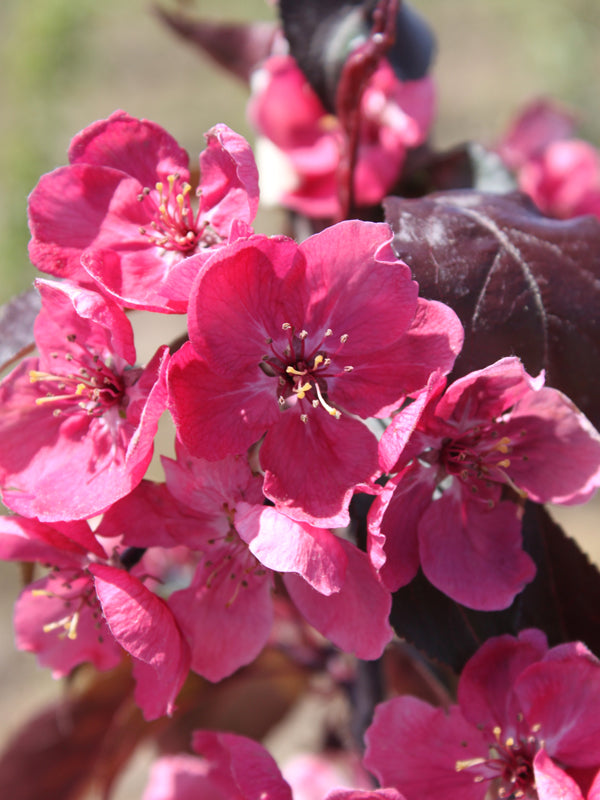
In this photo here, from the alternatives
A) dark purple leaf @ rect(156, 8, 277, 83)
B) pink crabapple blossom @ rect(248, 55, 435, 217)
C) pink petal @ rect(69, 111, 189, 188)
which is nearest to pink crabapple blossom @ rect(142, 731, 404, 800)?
pink petal @ rect(69, 111, 189, 188)

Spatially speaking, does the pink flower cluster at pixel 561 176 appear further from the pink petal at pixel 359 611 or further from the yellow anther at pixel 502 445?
the pink petal at pixel 359 611

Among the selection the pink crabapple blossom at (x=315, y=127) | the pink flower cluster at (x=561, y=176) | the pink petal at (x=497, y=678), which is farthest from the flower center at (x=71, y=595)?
the pink flower cluster at (x=561, y=176)

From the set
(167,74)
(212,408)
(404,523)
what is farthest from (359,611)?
(167,74)

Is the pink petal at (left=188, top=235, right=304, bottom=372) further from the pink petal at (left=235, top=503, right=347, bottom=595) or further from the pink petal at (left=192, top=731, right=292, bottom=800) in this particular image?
the pink petal at (left=192, top=731, right=292, bottom=800)

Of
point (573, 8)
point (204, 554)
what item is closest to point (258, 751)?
point (204, 554)

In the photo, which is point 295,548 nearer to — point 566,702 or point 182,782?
point 566,702

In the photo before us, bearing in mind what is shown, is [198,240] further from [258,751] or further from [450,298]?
[258,751]
